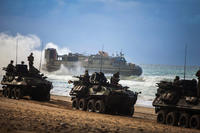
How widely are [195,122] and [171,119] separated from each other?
1806 millimetres

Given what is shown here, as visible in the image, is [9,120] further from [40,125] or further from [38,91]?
[38,91]

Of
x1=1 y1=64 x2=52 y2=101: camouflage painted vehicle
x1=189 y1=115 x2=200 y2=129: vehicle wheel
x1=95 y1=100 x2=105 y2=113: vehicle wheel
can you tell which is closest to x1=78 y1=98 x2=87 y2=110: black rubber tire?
x1=95 y1=100 x2=105 y2=113: vehicle wheel

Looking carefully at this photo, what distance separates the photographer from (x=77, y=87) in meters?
26.9

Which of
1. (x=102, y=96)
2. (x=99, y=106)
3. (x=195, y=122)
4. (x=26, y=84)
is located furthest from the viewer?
(x=26, y=84)

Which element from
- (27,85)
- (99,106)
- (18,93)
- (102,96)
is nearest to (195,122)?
(102,96)

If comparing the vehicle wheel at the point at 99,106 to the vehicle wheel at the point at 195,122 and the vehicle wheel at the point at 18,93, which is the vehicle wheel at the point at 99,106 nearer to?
the vehicle wheel at the point at 195,122

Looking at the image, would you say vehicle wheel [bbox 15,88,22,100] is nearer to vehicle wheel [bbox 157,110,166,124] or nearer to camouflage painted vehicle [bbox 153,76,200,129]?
camouflage painted vehicle [bbox 153,76,200,129]

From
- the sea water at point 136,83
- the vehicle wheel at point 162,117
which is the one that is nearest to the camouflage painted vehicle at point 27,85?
the sea water at point 136,83

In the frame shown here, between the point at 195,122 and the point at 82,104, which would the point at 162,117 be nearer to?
the point at 195,122

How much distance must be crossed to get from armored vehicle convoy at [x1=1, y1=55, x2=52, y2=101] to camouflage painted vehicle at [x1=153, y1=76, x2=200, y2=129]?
1250 cm

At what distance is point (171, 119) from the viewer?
2012cm

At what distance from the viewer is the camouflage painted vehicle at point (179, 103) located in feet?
60.9

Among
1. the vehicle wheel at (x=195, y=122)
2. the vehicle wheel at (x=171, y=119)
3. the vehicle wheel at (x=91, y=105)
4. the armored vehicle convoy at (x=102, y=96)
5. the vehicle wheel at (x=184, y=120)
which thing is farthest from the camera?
the vehicle wheel at (x=91, y=105)

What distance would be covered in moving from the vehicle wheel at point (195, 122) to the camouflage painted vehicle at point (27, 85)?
15175 millimetres
